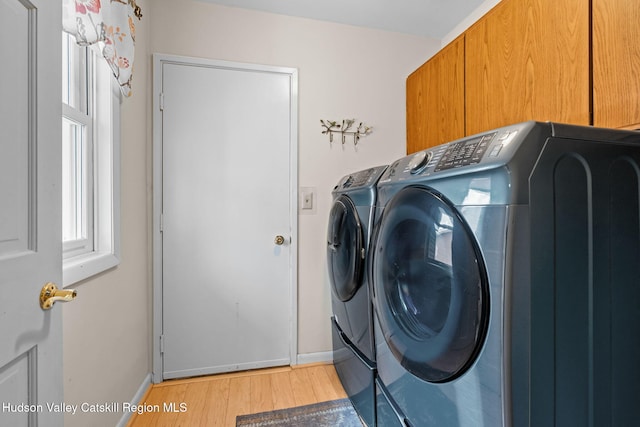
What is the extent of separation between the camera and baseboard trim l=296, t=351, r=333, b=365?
6.61ft

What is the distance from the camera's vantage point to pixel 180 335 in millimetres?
1844

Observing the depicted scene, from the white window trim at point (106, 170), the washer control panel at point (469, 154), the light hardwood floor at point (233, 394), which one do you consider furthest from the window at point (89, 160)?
the washer control panel at point (469, 154)

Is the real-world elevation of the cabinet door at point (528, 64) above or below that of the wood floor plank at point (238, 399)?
above

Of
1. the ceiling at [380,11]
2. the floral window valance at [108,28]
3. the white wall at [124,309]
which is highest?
the ceiling at [380,11]

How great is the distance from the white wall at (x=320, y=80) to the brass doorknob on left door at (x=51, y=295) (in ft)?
4.61

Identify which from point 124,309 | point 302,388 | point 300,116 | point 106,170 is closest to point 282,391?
point 302,388

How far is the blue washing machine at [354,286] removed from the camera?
1.28 metres

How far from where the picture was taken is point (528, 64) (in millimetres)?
1114

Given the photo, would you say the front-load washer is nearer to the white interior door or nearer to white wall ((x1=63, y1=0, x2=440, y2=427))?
the white interior door

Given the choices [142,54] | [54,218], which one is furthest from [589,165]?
[142,54]

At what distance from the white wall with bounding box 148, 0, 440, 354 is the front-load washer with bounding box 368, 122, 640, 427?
1253 millimetres

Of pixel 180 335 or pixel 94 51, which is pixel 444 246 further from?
pixel 180 335

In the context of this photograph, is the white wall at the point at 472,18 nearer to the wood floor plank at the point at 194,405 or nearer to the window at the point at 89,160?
the window at the point at 89,160

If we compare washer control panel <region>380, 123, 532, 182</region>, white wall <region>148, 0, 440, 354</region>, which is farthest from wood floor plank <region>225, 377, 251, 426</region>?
washer control panel <region>380, 123, 532, 182</region>
